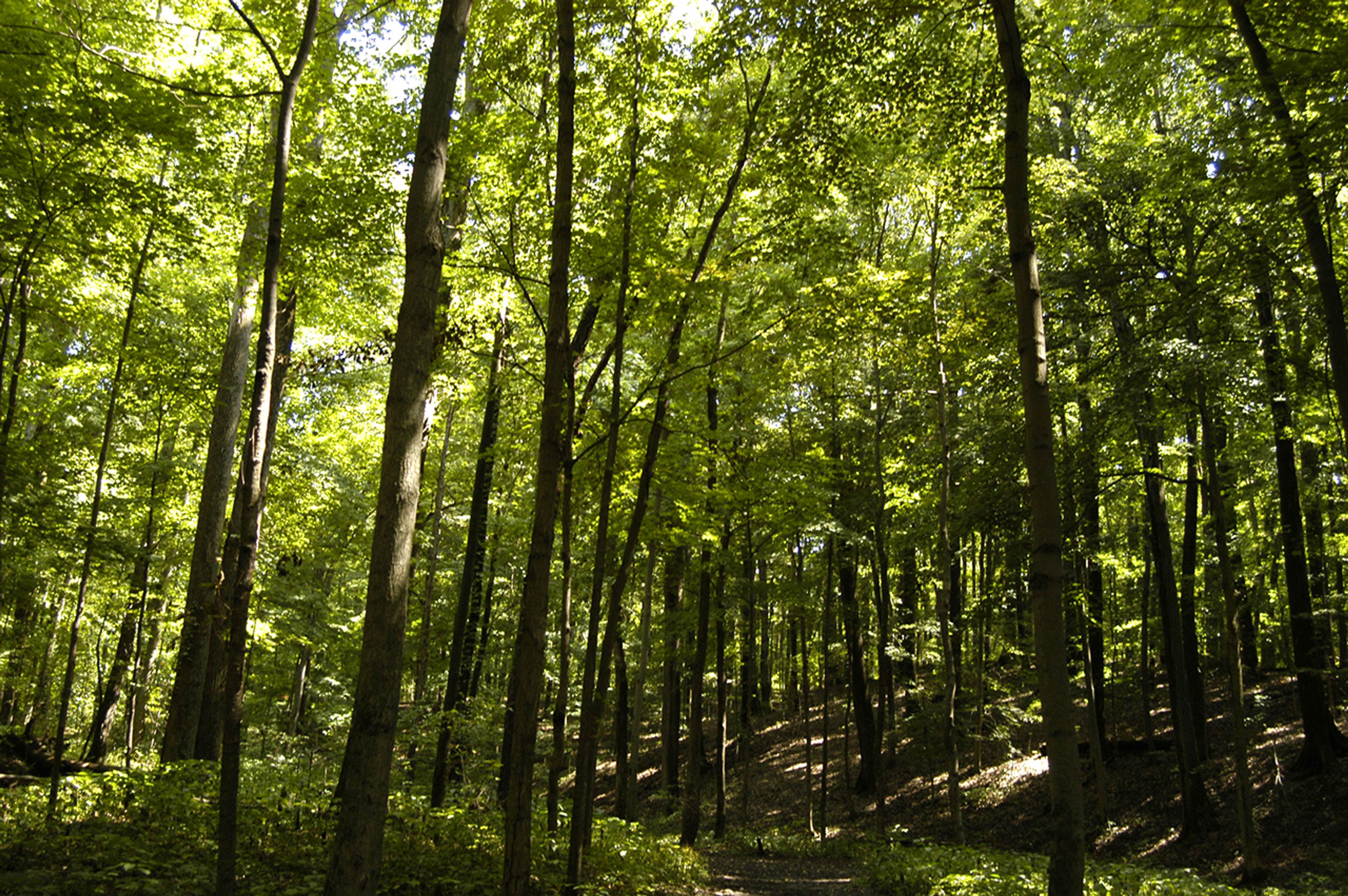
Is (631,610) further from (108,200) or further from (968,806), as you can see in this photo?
(108,200)

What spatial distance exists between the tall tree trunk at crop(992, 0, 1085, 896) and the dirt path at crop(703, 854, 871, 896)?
634 cm

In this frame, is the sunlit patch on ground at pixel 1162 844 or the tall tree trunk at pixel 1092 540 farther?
the sunlit patch on ground at pixel 1162 844

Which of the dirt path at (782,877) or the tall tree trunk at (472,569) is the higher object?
the tall tree trunk at (472,569)

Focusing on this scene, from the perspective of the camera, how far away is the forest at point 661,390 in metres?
5.98

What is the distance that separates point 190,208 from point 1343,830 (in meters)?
18.1

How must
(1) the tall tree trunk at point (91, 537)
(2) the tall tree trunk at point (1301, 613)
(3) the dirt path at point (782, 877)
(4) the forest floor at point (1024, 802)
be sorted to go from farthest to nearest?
(2) the tall tree trunk at point (1301, 613), (4) the forest floor at point (1024, 802), (3) the dirt path at point (782, 877), (1) the tall tree trunk at point (91, 537)

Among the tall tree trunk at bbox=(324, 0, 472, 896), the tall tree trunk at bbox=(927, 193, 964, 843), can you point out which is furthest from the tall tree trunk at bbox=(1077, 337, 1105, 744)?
the tall tree trunk at bbox=(324, 0, 472, 896)

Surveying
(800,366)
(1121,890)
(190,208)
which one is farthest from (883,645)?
(190,208)

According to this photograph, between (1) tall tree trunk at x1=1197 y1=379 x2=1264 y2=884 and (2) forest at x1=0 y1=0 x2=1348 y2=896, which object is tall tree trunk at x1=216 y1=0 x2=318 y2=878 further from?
(1) tall tree trunk at x1=1197 y1=379 x2=1264 y2=884

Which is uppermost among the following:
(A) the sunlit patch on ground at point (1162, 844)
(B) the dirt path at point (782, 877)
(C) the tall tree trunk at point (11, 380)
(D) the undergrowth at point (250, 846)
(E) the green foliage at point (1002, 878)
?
(C) the tall tree trunk at point (11, 380)

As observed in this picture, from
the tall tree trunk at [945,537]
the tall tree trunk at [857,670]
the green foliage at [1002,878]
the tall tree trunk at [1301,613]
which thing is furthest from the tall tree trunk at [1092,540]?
the tall tree trunk at [857,670]

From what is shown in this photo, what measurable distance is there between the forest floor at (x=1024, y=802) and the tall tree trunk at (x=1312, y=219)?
762 cm

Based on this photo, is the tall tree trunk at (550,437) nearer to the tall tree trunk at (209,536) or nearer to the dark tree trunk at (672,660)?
the tall tree trunk at (209,536)

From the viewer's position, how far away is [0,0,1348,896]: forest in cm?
598
